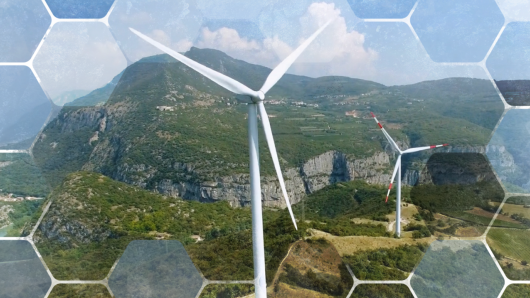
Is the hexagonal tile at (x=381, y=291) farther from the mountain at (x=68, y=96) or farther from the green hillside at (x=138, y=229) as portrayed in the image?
the mountain at (x=68, y=96)

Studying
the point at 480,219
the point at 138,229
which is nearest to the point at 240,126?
the point at 138,229
